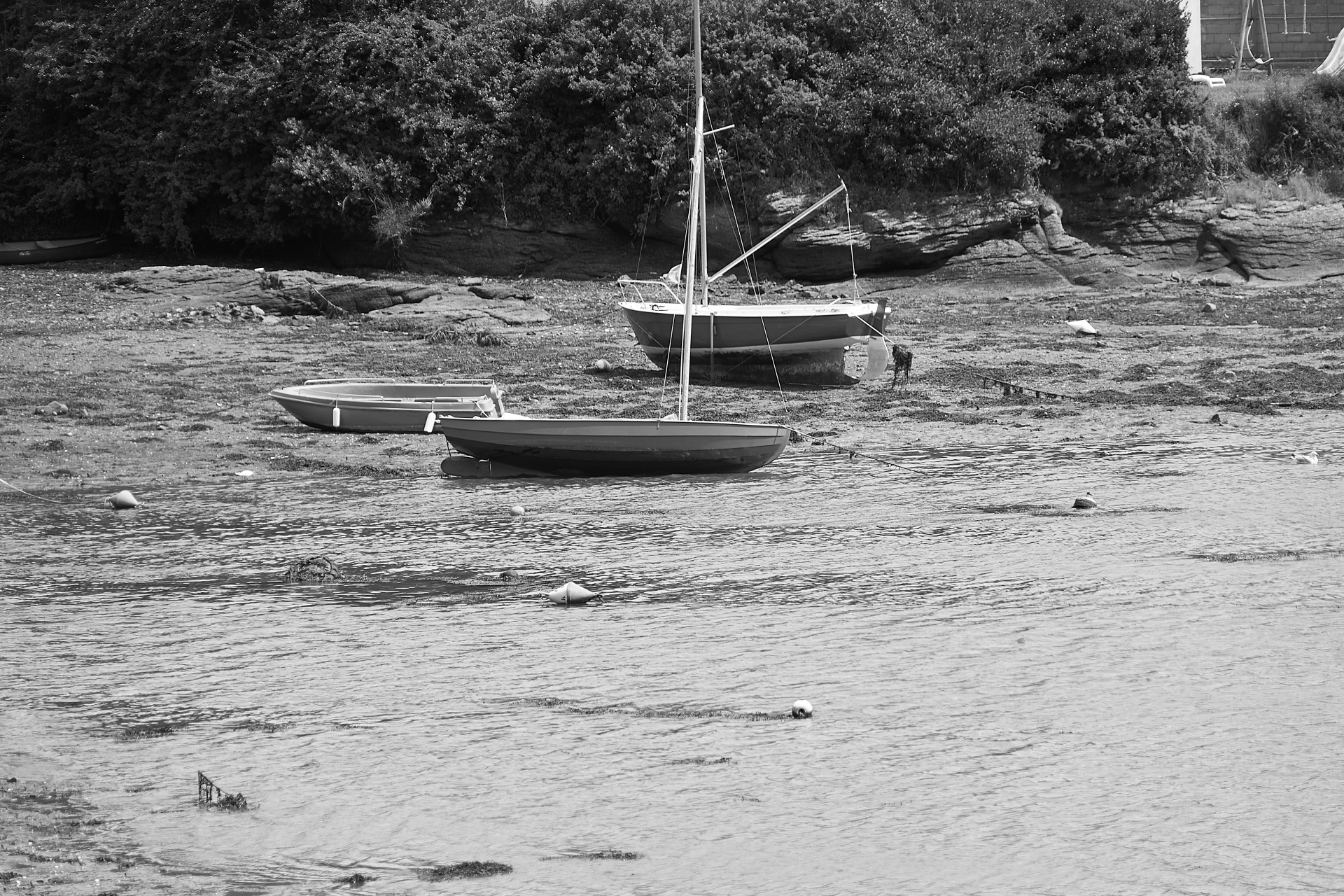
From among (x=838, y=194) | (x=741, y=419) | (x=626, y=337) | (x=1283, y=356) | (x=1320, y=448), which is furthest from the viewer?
(x=838, y=194)

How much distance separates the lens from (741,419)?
1864 cm

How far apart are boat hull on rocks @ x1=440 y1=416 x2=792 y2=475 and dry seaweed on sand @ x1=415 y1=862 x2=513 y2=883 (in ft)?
28.0

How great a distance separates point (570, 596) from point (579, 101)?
24480 mm

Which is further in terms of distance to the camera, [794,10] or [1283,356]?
[794,10]

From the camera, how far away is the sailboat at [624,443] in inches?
576

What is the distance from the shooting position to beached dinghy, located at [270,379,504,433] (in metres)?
17.0

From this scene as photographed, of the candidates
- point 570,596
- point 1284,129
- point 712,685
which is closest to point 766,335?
point 570,596

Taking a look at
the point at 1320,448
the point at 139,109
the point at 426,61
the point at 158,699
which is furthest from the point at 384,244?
the point at 158,699

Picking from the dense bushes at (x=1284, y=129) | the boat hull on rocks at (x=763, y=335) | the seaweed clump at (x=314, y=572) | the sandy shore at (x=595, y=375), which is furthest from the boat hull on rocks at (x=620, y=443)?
the dense bushes at (x=1284, y=129)

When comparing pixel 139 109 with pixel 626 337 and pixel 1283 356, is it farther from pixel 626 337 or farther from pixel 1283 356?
pixel 1283 356

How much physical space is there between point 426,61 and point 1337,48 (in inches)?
925

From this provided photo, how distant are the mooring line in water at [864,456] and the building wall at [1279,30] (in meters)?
28.4

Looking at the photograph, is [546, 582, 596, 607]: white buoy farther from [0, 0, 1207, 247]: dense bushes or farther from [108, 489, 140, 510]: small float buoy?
[0, 0, 1207, 247]: dense bushes

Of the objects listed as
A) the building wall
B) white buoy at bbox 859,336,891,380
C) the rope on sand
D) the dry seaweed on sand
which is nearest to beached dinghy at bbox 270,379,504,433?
white buoy at bbox 859,336,891,380
